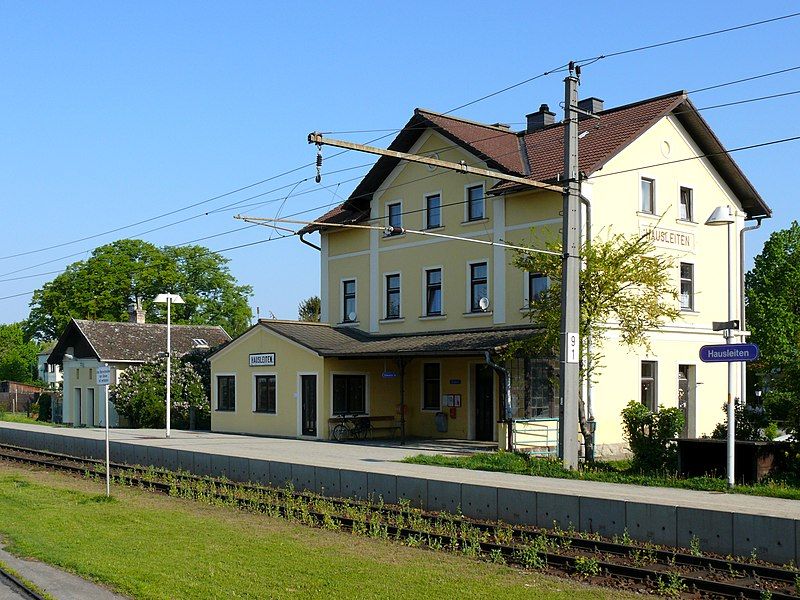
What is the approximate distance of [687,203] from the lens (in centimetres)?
3056

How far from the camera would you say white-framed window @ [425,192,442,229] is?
32.1 meters

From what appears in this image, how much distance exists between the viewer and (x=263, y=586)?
9969 mm

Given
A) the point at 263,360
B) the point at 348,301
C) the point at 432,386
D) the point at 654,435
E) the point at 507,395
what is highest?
the point at 348,301

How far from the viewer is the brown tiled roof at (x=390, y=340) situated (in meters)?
26.9

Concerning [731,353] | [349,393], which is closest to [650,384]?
[349,393]

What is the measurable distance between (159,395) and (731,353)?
2929 cm

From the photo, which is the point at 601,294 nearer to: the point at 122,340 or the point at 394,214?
the point at 394,214

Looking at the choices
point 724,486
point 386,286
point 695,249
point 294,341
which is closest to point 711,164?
point 695,249

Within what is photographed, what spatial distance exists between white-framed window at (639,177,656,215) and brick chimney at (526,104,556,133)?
5.51 meters

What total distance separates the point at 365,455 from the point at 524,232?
8529 millimetres

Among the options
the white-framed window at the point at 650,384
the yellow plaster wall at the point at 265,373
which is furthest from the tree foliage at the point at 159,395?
the white-framed window at the point at 650,384

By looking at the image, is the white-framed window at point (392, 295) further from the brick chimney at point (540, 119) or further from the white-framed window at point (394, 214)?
the brick chimney at point (540, 119)

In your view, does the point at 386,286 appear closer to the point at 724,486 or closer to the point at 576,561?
the point at 724,486

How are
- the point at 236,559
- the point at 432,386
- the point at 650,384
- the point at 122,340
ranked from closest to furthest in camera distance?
the point at 236,559
the point at 650,384
the point at 432,386
the point at 122,340
